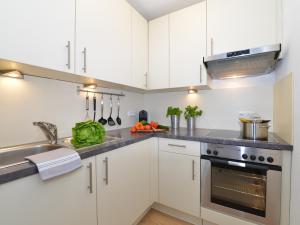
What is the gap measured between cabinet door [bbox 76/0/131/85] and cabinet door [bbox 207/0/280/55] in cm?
86

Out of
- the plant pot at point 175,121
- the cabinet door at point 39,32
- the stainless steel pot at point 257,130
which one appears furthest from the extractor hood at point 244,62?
the cabinet door at point 39,32

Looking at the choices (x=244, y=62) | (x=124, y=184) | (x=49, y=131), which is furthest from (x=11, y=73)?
(x=244, y=62)

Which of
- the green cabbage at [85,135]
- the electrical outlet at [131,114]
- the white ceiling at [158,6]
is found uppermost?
the white ceiling at [158,6]

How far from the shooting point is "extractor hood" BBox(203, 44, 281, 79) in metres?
1.17

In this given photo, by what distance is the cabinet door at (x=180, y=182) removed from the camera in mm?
1409

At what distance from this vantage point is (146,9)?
1780 millimetres

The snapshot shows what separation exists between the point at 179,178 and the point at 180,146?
320 mm

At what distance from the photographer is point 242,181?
1.24m

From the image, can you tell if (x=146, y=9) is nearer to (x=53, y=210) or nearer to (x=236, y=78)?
(x=236, y=78)

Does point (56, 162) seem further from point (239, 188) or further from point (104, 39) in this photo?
point (239, 188)

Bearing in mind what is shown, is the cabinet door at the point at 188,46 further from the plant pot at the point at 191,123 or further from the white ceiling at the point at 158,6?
the plant pot at the point at 191,123

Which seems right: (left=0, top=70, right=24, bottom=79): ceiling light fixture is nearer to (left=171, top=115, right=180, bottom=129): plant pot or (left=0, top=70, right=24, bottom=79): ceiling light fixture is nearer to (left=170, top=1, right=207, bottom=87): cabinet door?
(left=170, top=1, right=207, bottom=87): cabinet door

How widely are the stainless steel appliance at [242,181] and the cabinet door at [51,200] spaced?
967 millimetres

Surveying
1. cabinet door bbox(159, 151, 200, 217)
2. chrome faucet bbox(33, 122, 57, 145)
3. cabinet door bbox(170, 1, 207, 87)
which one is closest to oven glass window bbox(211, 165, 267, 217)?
cabinet door bbox(159, 151, 200, 217)
